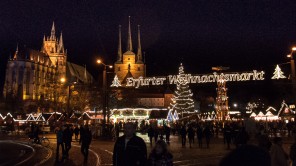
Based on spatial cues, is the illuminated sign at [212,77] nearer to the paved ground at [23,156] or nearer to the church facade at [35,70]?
the paved ground at [23,156]

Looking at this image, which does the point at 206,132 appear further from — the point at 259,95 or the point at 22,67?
the point at 22,67

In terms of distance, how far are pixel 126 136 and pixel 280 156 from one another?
3115mm

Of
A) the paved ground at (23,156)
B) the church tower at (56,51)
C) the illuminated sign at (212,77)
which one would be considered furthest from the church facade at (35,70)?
the paved ground at (23,156)

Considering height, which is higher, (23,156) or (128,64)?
(128,64)

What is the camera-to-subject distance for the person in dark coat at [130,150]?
5531 mm

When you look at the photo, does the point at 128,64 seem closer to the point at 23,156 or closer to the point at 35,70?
the point at 35,70

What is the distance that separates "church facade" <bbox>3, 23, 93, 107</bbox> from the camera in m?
114

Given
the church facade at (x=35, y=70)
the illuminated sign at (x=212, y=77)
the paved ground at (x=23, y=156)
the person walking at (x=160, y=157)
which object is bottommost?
the paved ground at (x=23, y=156)

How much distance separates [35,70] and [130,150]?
12576cm

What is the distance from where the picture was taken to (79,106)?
210ft

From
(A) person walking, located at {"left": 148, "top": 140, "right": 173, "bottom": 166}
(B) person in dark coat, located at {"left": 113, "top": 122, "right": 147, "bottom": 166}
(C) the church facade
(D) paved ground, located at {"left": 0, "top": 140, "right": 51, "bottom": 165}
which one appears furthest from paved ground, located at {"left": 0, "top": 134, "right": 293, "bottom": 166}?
(C) the church facade

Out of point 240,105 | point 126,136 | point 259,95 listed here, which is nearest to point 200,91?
point 240,105

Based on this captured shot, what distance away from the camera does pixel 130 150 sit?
5.53 metres

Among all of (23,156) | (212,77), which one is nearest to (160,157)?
(23,156)
